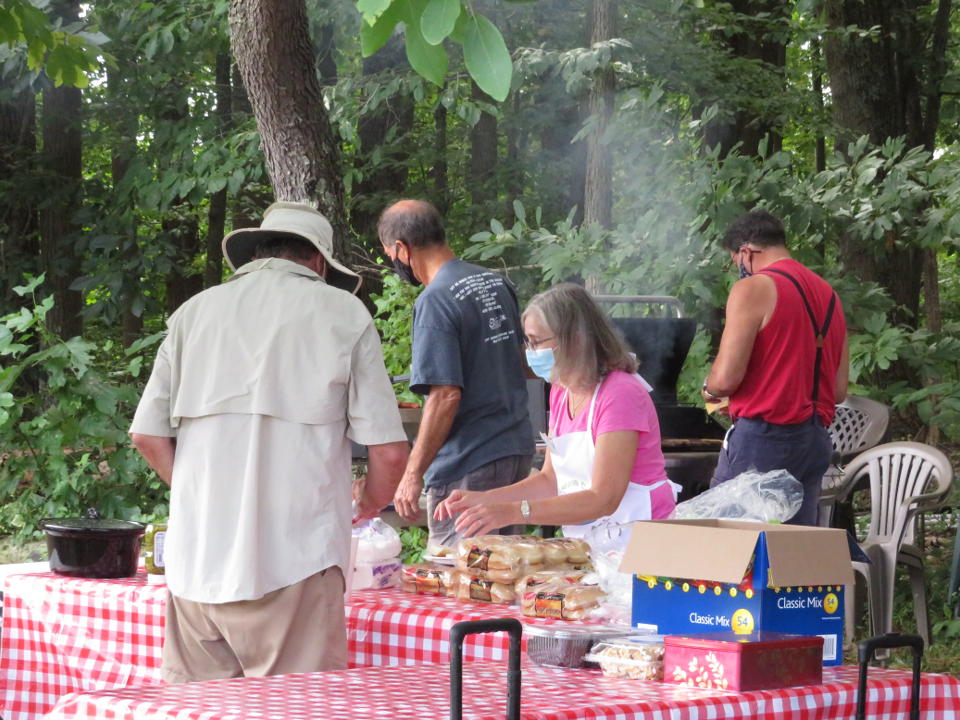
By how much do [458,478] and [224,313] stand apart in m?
1.66

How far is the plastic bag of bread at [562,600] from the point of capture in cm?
263

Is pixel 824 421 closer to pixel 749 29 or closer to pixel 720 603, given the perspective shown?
pixel 720 603

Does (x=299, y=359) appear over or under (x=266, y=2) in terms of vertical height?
under

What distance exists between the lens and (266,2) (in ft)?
20.0

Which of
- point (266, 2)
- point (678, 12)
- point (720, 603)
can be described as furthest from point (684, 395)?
point (720, 603)

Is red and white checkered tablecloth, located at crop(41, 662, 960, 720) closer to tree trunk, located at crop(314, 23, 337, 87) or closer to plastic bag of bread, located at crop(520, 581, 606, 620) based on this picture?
plastic bag of bread, located at crop(520, 581, 606, 620)

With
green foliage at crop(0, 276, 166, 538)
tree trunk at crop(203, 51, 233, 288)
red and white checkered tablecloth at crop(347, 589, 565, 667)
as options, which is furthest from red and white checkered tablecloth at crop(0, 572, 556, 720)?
tree trunk at crop(203, 51, 233, 288)

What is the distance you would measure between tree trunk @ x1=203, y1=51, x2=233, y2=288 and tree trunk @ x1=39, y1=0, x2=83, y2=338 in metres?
1.34

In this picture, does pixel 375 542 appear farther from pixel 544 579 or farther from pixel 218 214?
pixel 218 214

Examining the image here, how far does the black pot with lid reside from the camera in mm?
3377

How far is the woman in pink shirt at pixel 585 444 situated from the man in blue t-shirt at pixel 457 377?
52cm

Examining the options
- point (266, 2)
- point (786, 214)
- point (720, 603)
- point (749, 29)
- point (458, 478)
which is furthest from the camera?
point (749, 29)

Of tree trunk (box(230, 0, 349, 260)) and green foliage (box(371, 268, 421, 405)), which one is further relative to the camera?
green foliage (box(371, 268, 421, 405))

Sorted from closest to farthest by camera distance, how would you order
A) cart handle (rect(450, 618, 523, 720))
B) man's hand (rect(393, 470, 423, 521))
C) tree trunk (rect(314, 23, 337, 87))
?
cart handle (rect(450, 618, 523, 720)) → man's hand (rect(393, 470, 423, 521)) → tree trunk (rect(314, 23, 337, 87))
